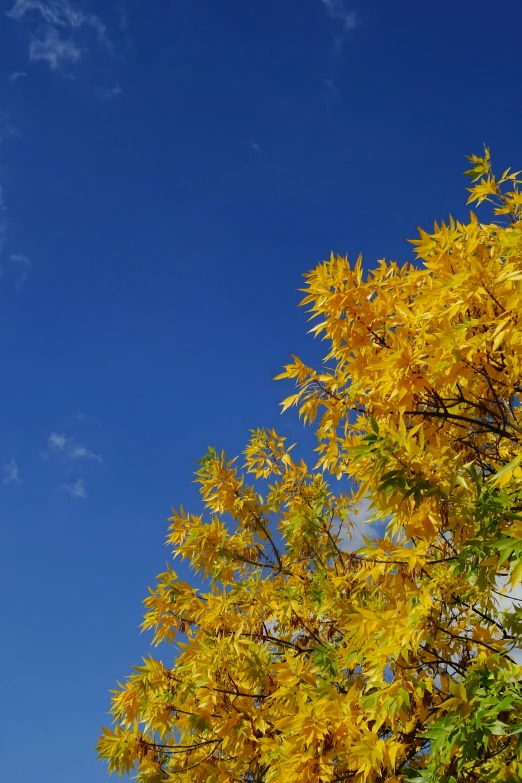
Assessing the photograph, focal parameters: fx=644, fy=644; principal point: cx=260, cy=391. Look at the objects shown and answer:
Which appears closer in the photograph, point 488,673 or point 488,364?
point 488,673

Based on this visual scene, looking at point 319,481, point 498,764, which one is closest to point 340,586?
point 319,481

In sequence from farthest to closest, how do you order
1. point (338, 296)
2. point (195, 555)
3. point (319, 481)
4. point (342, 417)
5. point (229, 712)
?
1. point (319, 481)
2. point (195, 555)
3. point (229, 712)
4. point (342, 417)
5. point (338, 296)

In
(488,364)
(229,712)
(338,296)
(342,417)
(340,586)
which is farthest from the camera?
(340,586)

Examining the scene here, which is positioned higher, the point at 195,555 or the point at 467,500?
the point at 195,555

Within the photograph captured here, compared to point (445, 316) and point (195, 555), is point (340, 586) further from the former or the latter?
point (445, 316)

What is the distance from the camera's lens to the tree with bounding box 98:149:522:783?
2.61m

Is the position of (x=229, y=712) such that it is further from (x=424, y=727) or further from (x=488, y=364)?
(x=488, y=364)

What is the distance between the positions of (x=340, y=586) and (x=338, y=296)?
2642 mm

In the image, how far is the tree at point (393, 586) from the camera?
2.61 metres

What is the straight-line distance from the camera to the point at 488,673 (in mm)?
2594

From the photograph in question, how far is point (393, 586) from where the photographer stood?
3.71 meters

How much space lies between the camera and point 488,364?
9.95ft

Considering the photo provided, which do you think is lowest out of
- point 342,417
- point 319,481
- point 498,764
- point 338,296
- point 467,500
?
point 498,764

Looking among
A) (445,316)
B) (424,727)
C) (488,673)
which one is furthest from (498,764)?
(445,316)
